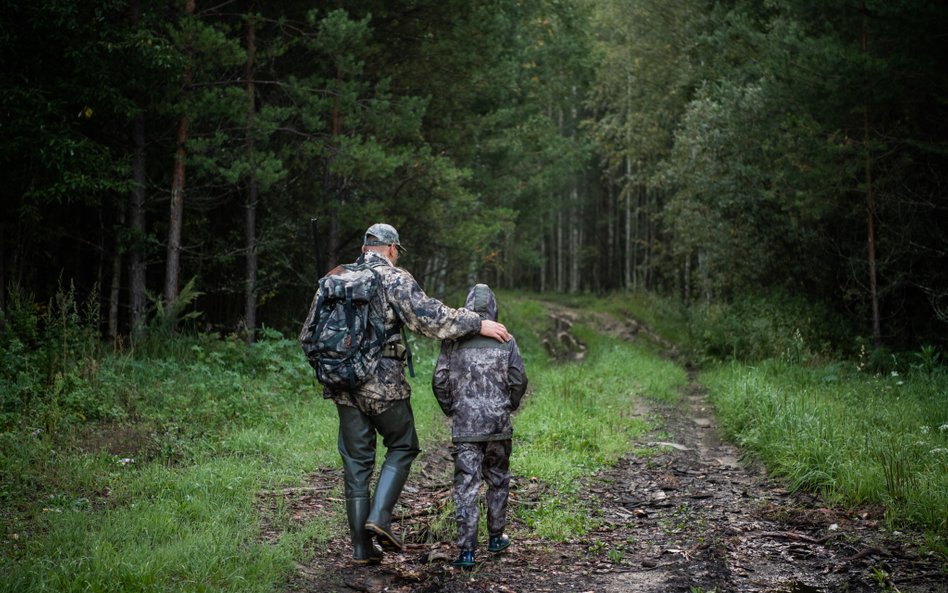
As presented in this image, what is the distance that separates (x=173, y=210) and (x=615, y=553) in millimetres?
10115

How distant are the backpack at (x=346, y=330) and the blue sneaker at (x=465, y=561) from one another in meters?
1.47

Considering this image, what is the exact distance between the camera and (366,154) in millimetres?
13820

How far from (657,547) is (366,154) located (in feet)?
31.1

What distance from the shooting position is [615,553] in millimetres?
5973

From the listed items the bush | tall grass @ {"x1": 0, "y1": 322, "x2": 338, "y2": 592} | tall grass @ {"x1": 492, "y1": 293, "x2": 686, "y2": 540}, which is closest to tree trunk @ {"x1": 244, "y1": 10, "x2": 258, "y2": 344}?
tall grass @ {"x1": 0, "y1": 322, "x2": 338, "y2": 592}

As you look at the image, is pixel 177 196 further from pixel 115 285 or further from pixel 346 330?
pixel 346 330

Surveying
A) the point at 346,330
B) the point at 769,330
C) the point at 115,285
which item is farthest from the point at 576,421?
the point at 115,285

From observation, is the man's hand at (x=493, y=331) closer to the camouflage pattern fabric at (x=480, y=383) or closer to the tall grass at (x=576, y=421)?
the camouflage pattern fabric at (x=480, y=383)

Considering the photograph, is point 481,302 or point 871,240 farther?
point 871,240

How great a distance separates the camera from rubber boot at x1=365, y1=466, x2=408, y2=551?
5594mm

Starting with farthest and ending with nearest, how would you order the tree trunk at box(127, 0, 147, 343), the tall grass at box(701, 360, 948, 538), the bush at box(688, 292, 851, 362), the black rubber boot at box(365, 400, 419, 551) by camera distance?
the bush at box(688, 292, 851, 362) → the tree trunk at box(127, 0, 147, 343) → the tall grass at box(701, 360, 948, 538) → the black rubber boot at box(365, 400, 419, 551)

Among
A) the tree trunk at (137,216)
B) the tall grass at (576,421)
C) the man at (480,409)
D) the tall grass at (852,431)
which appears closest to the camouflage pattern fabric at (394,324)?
the man at (480,409)

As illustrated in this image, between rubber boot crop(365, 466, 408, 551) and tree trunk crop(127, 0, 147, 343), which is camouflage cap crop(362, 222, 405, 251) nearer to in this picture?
rubber boot crop(365, 466, 408, 551)

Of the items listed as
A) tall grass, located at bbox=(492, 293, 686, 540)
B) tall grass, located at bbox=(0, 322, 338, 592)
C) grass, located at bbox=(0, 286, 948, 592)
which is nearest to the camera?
tall grass, located at bbox=(0, 322, 338, 592)
